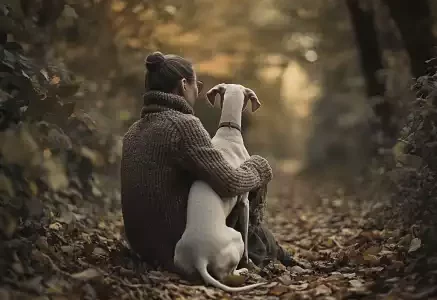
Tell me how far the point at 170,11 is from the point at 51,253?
4.79 m

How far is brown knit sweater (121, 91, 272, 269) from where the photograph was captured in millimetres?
4566

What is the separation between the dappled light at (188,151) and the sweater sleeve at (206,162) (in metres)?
0.02

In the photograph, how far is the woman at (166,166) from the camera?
15.0 feet

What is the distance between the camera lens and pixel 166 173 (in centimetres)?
463

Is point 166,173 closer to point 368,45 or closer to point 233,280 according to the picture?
point 233,280

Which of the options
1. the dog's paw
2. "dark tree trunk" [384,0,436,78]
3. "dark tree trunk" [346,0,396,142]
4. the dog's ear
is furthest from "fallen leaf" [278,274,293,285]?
"dark tree trunk" [346,0,396,142]

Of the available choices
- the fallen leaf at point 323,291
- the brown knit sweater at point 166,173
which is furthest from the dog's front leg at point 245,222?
the fallen leaf at point 323,291

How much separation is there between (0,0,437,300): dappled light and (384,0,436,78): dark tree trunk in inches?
0.6

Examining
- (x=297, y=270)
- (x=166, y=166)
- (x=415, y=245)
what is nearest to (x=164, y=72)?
(x=166, y=166)

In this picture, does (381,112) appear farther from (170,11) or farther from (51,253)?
(51,253)

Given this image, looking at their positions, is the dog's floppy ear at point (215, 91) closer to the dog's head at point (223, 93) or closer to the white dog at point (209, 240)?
the dog's head at point (223, 93)

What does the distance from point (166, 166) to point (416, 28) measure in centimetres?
363

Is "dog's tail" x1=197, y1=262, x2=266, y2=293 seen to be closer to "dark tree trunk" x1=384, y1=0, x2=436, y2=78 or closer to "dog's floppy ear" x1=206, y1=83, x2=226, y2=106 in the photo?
"dog's floppy ear" x1=206, y1=83, x2=226, y2=106

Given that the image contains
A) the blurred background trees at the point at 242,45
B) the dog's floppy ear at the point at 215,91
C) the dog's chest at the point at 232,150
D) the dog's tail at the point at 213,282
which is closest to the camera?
the dog's tail at the point at 213,282
